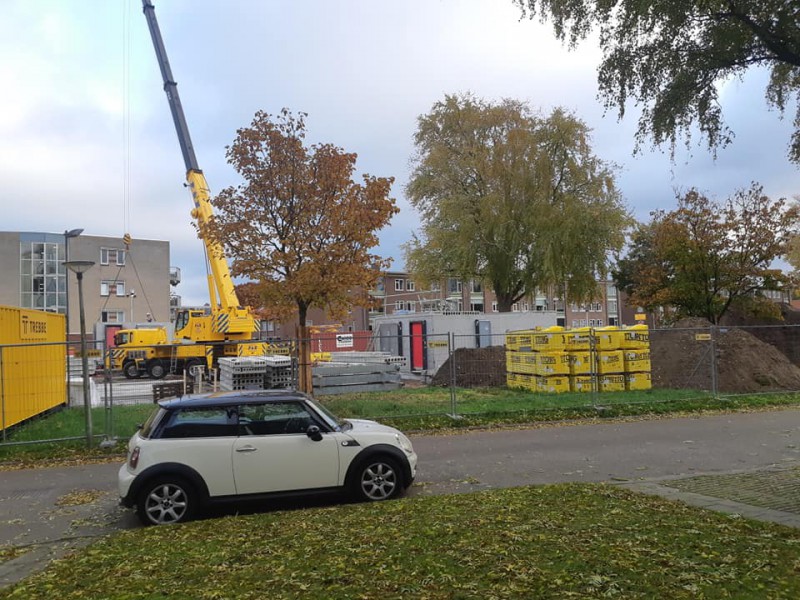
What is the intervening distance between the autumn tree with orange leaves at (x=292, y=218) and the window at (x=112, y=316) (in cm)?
5234

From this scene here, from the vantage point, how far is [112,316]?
6228cm

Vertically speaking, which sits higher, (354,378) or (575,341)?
(575,341)

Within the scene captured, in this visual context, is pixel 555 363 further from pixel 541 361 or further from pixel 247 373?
pixel 247 373

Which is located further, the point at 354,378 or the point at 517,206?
the point at 517,206

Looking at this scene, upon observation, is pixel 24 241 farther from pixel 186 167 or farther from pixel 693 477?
pixel 693 477

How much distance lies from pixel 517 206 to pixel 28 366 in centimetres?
2538

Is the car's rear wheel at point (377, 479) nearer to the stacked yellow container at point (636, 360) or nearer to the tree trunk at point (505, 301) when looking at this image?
the stacked yellow container at point (636, 360)

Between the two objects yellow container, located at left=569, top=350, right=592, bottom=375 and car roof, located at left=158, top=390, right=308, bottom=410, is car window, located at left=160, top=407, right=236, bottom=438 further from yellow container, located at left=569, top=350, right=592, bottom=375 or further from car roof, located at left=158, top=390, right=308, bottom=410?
yellow container, located at left=569, top=350, right=592, bottom=375

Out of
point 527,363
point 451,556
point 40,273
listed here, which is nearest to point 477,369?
point 527,363

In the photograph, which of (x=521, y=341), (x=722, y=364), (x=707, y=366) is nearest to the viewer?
(x=707, y=366)

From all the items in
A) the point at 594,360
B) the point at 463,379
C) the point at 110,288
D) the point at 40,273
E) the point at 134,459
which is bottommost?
the point at 463,379

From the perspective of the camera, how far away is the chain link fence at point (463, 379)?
43.5 ft

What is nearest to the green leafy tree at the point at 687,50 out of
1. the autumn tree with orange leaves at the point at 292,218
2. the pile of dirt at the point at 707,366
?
the autumn tree with orange leaves at the point at 292,218

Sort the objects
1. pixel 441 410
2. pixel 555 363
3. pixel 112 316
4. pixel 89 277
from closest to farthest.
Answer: pixel 441 410 < pixel 555 363 < pixel 89 277 < pixel 112 316
